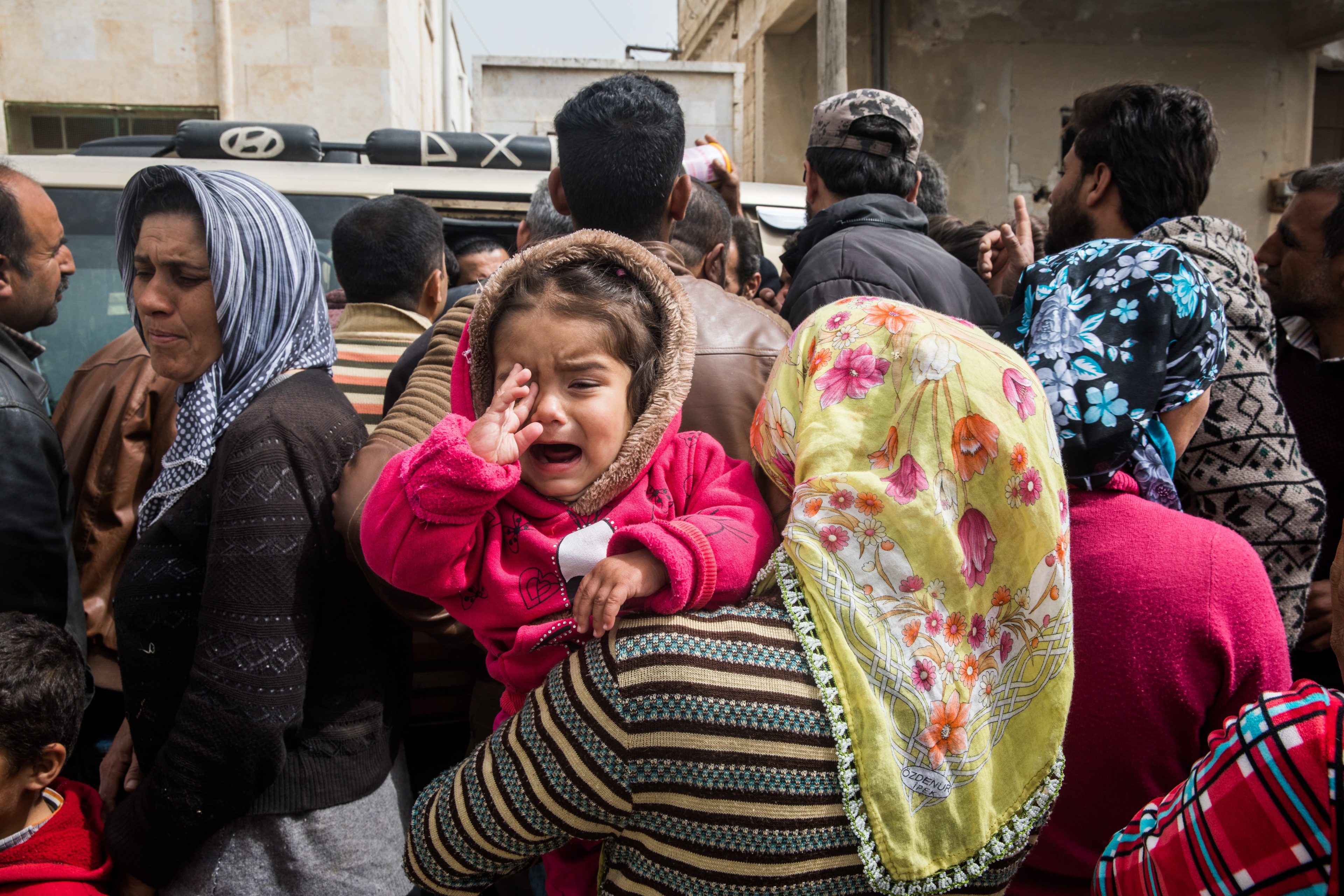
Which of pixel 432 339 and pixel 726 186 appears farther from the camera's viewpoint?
pixel 726 186

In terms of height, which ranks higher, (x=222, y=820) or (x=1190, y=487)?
(x=1190, y=487)

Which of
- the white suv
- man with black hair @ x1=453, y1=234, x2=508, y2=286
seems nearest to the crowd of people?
the white suv

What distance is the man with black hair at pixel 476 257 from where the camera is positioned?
4.63 m

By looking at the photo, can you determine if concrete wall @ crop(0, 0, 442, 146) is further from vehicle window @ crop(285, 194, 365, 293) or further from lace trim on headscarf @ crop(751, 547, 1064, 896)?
lace trim on headscarf @ crop(751, 547, 1064, 896)

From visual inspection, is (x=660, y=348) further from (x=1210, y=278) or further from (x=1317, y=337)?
(x=1317, y=337)

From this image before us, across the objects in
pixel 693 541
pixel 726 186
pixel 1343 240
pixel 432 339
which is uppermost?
pixel 726 186

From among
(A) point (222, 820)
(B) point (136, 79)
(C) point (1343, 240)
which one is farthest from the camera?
(B) point (136, 79)

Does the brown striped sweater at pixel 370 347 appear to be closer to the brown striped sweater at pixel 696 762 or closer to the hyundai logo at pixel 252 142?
the brown striped sweater at pixel 696 762

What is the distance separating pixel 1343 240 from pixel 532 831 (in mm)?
2599

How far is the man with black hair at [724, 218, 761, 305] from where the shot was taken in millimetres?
4203

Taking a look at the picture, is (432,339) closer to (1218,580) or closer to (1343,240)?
(1218,580)

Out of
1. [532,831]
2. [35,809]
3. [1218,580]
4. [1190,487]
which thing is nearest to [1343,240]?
[1190,487]

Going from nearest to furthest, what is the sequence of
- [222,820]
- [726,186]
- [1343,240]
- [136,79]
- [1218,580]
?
[1218,580]
[222,820]
[1343,240]
[726,186]
[136,79]

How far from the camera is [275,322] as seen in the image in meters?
1.93
